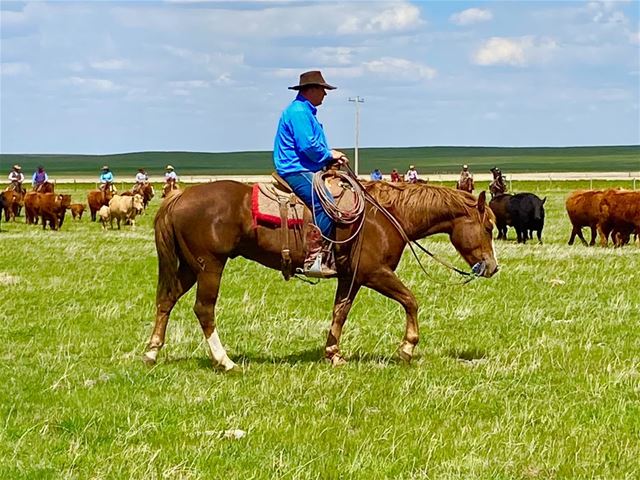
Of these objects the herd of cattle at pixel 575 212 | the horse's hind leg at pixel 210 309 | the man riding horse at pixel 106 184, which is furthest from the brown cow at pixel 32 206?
the horse's hind leg at pixel 210 309

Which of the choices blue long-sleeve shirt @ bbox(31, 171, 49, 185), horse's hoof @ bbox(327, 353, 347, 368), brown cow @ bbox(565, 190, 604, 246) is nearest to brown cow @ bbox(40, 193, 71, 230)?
blue long-sleeve shirt @ bbox(31, 171, 49, 185)

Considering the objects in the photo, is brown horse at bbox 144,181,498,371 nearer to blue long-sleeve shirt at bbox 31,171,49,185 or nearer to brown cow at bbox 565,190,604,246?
brown cow at bbox 565,190,604,246

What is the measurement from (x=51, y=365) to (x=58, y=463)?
3210 mm

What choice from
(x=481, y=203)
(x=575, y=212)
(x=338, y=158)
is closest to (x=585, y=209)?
(x=575, y=212)

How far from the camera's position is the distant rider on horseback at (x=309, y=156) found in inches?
375

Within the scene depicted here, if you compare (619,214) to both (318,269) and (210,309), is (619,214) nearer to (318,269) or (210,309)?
(318,269)

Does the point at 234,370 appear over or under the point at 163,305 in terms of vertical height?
under

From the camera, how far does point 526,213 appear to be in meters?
25.7

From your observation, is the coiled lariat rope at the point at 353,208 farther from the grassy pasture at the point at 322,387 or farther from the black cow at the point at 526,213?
the black cow at the point at 526,213

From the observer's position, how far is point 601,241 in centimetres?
2411

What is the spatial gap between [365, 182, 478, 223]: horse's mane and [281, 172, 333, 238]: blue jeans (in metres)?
0.69

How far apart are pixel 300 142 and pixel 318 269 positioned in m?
1.24

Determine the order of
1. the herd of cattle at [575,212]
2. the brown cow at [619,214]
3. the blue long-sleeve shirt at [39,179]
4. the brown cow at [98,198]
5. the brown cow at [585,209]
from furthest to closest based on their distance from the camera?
the blue long-sleeve shirt at [39,179], the brown cow at [98,198], the brown cow at [585,209], the herd of cattle at [575,212], the brown cow at [619,214]

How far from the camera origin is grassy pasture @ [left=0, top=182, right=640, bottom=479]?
6508 mm
